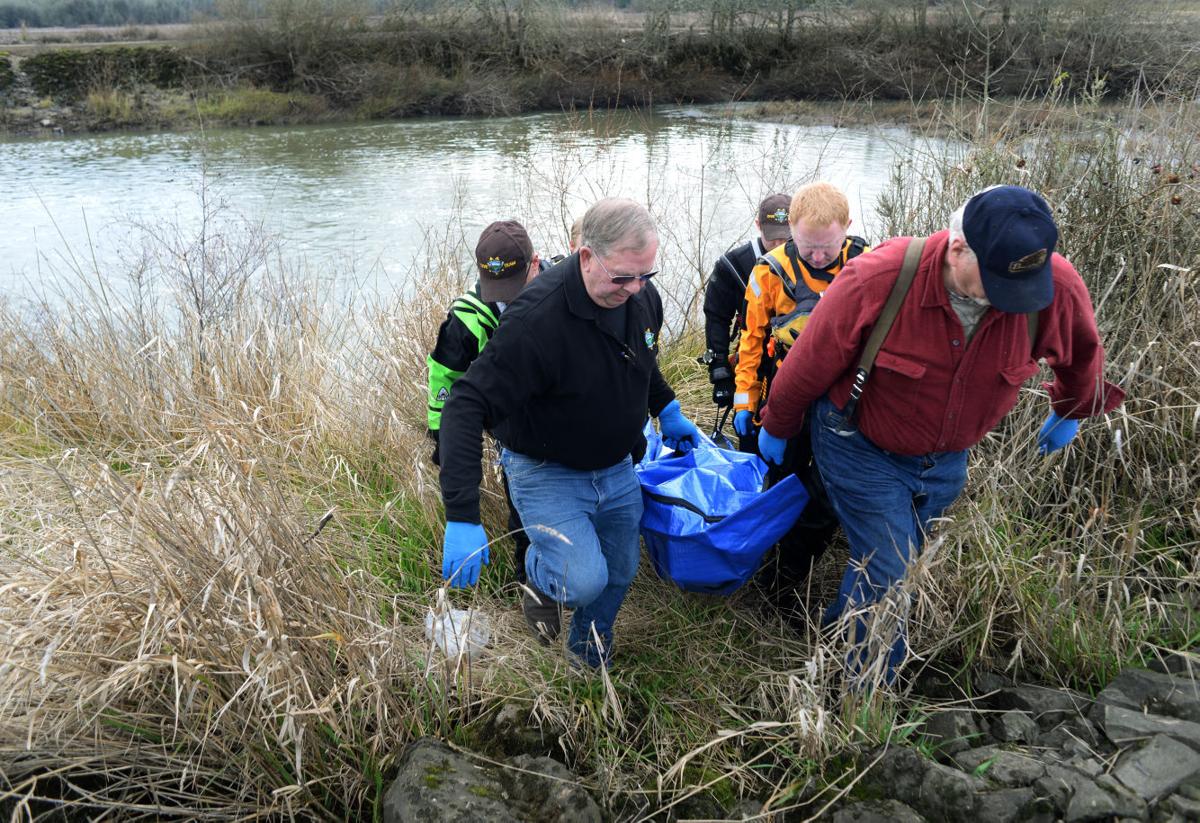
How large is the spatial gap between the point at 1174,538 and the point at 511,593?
2.42 metres

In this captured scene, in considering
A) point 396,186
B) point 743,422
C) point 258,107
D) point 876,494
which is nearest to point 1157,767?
point 876,494

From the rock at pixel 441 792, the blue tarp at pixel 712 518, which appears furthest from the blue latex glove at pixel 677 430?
the rock at pixel 441 792

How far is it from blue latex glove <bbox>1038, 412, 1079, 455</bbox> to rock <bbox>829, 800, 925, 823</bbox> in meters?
1.30

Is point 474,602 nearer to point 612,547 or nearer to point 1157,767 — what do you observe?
point 612,547

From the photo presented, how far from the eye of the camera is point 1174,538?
3.14 metres

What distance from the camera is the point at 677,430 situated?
3014 millimetres

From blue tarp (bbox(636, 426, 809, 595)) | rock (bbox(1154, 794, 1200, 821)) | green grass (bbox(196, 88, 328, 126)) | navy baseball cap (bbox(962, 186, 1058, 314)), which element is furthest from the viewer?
green grass (bbox(196, 88, 328, 126))

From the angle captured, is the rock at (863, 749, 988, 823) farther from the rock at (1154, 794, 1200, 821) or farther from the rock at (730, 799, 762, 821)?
the rock at (1154, 794, 1200, 821)

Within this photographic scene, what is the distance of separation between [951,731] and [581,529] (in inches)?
47.9

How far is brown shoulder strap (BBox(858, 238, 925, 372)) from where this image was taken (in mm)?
2252

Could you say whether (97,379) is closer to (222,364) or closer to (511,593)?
(222,364)

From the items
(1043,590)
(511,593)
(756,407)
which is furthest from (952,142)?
(511,593)

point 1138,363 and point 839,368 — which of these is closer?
point 839,368

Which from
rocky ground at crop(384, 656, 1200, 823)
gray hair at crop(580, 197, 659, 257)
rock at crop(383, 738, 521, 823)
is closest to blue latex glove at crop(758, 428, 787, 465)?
gray hair at crop(580, 197, 659, 257)
